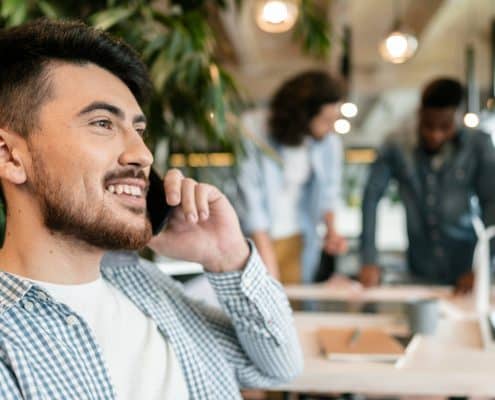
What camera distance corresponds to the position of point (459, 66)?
6.89m

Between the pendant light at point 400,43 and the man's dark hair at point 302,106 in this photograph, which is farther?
the pendant light at point 400,43

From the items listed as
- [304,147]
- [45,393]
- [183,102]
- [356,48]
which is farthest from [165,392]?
[356,48]

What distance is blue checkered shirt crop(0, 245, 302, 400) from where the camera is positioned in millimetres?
859

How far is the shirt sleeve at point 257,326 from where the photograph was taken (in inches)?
46.0

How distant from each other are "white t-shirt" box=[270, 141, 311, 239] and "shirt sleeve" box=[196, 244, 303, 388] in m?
1.45

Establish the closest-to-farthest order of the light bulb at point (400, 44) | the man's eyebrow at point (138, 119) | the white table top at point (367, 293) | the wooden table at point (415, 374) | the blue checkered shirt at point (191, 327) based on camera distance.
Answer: the blue checkered shirt at point (191, 327), the man's eyebrow at point (138, 119), the wooden table at point (415, 374), the white table top at point (367, 293), the light bulb at point (400, 44)

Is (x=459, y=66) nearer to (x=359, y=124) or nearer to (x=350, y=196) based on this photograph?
(x=350, y=196)

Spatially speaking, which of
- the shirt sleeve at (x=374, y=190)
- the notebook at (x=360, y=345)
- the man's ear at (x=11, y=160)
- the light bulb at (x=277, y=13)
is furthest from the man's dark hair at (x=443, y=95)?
the man's ear at (x=11, y=160)

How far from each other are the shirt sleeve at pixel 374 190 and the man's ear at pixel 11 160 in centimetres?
205

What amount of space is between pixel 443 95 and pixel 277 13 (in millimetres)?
971

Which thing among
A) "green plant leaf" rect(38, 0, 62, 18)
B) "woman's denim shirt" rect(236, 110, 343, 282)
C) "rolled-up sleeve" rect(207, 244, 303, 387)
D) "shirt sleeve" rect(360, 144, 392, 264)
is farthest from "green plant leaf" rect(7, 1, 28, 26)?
"shirt sleeve" rect(360, 144, 392, 264)

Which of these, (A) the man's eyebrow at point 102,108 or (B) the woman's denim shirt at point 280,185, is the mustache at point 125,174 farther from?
(B) the woman's denim shirt at point 280,185

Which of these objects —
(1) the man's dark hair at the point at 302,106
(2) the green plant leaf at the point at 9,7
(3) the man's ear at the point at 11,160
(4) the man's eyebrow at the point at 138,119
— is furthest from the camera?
(1) the man's dark hair at the point at 302,106

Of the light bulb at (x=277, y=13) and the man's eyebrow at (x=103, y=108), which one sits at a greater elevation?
the light bulb at (x=277, y=13)
